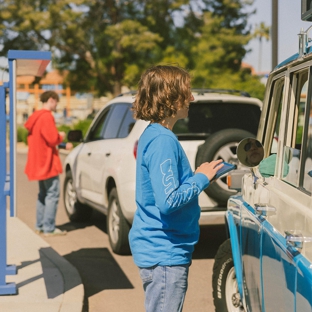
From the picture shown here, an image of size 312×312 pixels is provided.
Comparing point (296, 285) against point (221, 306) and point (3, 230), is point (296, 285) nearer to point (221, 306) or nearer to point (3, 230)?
point (221, 306)

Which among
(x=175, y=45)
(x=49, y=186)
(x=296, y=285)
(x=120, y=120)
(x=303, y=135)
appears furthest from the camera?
(x=175, y=45)

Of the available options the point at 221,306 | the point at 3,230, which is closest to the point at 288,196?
the point at 221,306

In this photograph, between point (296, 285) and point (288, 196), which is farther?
point (288, 196)

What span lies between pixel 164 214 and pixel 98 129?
6.08m

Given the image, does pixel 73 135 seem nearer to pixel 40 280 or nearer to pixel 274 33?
pixel 274 33

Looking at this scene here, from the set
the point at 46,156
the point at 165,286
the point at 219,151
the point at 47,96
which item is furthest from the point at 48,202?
the point at 165,286

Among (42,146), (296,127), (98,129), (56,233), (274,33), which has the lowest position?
(56,233)

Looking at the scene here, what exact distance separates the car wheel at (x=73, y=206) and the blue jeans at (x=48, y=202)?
3.74 ft

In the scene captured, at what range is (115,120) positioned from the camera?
8266 millimetres

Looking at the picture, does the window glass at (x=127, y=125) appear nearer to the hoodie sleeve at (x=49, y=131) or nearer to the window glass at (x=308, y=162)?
the hoodie sleeve at (x=49, y=131)

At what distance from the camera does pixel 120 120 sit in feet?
26.4

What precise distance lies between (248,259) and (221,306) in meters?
1.00

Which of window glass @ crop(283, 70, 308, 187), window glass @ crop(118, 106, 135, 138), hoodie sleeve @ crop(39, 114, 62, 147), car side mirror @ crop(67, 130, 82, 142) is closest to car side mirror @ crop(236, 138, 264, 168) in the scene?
A: window glass @ crop(283, 70, 308, 187)

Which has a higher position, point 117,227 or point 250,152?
point 250,152
